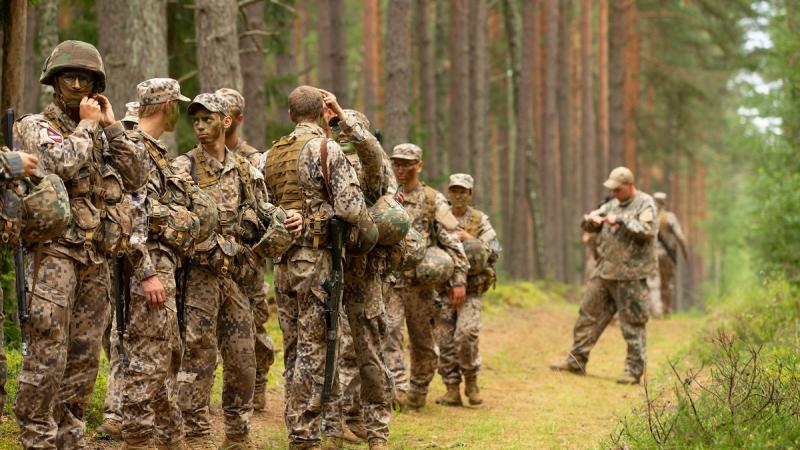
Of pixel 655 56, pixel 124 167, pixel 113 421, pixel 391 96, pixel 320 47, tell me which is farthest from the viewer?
pixel 655 56

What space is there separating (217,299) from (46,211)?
1.76 meters

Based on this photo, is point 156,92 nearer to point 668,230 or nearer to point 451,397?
point 451,397

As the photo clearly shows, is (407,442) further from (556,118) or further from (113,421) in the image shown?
(556,118)

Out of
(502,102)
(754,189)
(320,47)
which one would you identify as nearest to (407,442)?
(754,189)

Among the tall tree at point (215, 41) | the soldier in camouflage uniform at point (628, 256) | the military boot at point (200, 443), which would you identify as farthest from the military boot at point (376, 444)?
the soldier in camouflage uniform at point (628, 256)

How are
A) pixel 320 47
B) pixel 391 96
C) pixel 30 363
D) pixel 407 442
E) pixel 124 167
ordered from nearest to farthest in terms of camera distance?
pixel 30 363
pixel 124 167
pixel 407 442
pixel 391 96
pixel 320 47

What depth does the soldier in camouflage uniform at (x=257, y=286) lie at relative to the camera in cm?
771

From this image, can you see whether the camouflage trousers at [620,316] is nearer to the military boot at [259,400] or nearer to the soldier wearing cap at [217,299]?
the military boot at [259,400]

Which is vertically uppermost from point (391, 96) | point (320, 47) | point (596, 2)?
point (596, 2)

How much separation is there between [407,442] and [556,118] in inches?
940

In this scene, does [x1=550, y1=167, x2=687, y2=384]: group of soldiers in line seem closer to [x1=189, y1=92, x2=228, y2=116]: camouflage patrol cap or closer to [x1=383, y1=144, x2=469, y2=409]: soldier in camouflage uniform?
[x1=383, y1=144, x2=469, y2=409]: soldier in camouflage uniform

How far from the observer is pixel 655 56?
138 ft

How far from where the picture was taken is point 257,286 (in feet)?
25.9

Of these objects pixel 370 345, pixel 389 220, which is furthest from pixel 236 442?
pixel 389 220
